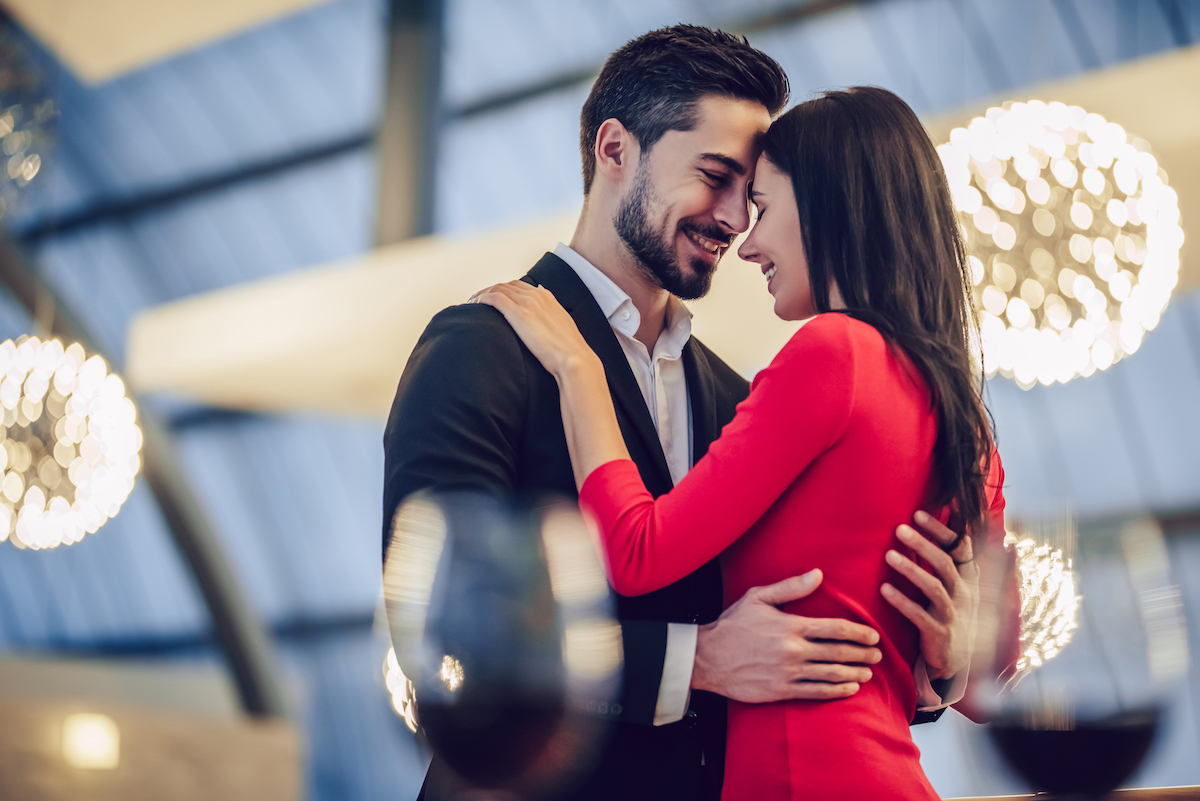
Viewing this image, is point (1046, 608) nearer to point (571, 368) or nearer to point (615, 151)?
point (571, 368)

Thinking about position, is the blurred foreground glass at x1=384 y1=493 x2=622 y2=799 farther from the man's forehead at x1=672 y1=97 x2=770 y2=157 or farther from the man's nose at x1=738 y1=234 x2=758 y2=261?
the man's forehead at x1=672 y1=97 x2=770 y2=157

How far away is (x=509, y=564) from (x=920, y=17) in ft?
31.5

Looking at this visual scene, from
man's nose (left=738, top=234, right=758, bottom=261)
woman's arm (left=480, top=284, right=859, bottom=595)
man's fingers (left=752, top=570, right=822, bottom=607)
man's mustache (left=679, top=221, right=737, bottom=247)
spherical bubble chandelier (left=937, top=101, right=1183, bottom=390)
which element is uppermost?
spherical bubble chandelier (left=937, top=101, right=1183, bottom=390)

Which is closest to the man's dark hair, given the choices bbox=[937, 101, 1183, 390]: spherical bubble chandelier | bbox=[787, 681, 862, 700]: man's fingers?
bbox=[787, 681, 862, 700]: man's fingers

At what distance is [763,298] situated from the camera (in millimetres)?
4020

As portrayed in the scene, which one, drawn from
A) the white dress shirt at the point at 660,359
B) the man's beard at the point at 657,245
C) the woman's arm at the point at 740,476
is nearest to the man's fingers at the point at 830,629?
the woman's arm at the point at 740,476

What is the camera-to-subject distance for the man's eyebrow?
1531 mm

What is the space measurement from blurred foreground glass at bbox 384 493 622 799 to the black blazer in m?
0.04

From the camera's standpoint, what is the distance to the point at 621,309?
4.93 ft

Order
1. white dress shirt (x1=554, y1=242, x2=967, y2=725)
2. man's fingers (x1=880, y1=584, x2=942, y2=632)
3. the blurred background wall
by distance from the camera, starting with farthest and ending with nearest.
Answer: the blurred background wall
white dress shirt (x1=554, y1=242, x2=967, y2=725)
man's fingers (x1=880, y1=584, x2=942, y2=632)

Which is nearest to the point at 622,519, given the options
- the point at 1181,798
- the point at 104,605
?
the point at 1181,798

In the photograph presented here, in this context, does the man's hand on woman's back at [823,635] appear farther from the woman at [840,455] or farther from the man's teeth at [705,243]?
the man's teeth at [705,243]

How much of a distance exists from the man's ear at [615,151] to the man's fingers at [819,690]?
855mm

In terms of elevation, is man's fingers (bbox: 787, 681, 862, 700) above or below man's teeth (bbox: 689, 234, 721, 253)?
below
